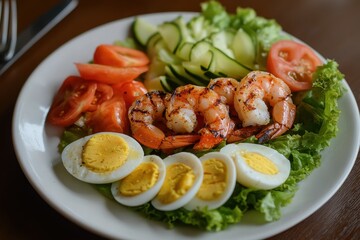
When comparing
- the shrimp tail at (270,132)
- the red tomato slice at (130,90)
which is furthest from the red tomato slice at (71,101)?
the shrimp tail at (270,132)

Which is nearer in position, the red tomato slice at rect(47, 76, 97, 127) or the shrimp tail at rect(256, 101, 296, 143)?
the shrimp tail at rect(256, 101, 296, 143)

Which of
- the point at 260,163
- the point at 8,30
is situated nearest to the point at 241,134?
the point at 260,163

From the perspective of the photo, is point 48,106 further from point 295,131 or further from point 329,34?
point 329,34

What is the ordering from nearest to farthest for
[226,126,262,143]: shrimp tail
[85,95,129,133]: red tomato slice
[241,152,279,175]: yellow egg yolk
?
[241,152,279,175]: yellow egg yolk
[226,126,262,143]: shrimp tail
[85,95,129,133]: red tomato slice

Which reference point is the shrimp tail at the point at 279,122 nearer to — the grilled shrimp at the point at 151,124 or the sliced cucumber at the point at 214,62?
the grilled shrimp at the point at 151,124

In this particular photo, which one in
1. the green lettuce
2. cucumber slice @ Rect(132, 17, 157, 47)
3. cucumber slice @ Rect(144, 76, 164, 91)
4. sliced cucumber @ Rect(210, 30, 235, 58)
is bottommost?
cucumber slice @ Rect(144, 76, 164, 91)

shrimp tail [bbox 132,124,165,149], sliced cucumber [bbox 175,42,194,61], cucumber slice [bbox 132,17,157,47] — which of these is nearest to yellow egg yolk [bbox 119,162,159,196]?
shrimp tail [bbox 132,124,165,149]

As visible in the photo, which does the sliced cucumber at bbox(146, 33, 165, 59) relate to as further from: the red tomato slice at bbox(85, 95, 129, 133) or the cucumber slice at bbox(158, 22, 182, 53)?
the red tomato slice at bbox(85, 95, 129, 133)

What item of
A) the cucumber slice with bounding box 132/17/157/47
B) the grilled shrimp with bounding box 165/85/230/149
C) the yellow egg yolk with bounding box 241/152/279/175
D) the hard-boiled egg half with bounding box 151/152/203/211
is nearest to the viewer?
the hard-boiled egg half with bounding box 151/152/203/211

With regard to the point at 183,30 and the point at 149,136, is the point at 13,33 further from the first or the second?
the point at 149,136
